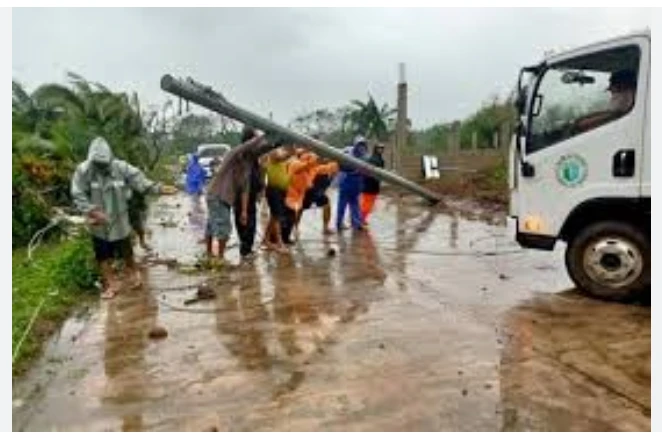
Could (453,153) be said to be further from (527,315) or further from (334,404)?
(334,404)

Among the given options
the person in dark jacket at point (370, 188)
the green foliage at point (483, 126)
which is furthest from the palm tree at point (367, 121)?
the person in dark jacket at point (370, 188)

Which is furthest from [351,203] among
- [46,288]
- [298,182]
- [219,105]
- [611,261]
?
[611,261]

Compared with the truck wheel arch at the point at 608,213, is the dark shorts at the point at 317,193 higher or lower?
higher

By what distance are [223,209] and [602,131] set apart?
181 inches

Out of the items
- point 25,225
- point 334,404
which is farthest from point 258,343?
point 25,225

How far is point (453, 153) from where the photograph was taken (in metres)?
23.7

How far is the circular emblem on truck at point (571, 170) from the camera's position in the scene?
7.82 meters

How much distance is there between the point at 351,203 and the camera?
1395cm

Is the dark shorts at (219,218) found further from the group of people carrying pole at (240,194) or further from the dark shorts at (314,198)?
the dark shorts at (314,198)

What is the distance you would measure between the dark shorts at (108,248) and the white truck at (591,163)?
392 cm

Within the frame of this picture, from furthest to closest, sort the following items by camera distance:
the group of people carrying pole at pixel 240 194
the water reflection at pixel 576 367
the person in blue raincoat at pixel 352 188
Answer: the person in blue raincoat at pixel 352 188, the group of people carrying pole at pixel 240 194, the water reflection at pixel 576 367

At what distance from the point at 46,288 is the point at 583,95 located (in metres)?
5.55

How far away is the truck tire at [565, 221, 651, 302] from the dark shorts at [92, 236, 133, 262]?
436 centimetres

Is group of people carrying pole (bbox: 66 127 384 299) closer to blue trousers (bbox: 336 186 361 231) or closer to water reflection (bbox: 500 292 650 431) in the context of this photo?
blue trousers (bbox: 336 186 361 231)
